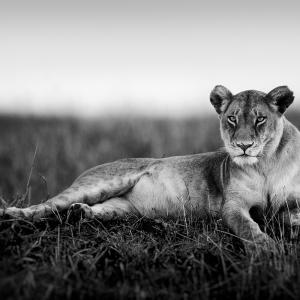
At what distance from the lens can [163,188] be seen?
6387mm

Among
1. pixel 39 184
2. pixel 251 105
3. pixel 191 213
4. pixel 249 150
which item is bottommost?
pixel 39 184

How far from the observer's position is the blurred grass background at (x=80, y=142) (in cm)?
1496

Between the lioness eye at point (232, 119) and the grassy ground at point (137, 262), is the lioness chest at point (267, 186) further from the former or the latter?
the lioness eye at point (232, 119)

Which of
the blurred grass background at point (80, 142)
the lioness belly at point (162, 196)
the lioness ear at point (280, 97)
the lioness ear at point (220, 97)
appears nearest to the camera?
the lioness ear at point (280, 97)

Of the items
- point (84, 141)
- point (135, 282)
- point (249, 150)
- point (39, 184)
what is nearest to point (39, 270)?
point (135, 282)

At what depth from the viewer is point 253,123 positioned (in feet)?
17.4

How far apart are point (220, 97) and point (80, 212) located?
6.10 ft

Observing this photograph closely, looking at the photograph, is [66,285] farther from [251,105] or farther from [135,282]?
[251,105]

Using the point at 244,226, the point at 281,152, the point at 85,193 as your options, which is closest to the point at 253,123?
the point at 281,152

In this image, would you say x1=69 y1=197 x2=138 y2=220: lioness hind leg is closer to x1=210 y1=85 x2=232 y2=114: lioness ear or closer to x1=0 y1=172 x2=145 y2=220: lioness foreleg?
x1=0 y1=172 x2=145 y2=220: lioness foreleg

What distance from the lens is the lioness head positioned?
5.21 meters

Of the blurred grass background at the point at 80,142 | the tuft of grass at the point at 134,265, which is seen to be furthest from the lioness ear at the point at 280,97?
the blurred grass background at the point at 80,142

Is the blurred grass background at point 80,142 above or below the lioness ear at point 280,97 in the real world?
below

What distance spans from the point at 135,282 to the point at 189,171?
108 inches
